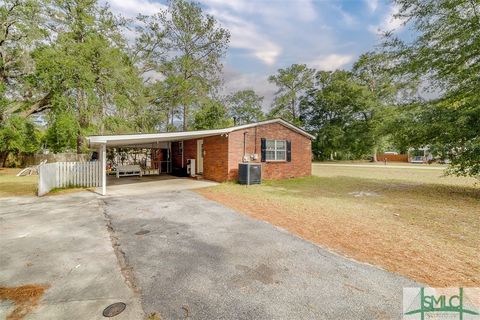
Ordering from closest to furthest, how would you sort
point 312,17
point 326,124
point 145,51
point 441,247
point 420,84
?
point 441,247 → point 312,17 → point 420,84 → point 145,51 → point 326,124

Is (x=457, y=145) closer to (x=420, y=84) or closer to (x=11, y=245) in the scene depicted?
(x=420, y=84)

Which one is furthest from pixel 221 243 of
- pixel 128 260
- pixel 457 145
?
pixel 457 145

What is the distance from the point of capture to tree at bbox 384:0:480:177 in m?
A: 7.70

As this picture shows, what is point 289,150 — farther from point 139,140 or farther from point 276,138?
point 139,140

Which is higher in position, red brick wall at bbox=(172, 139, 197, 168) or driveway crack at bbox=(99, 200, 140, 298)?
red brick wall at bbox=(172, 139, 197, 168)

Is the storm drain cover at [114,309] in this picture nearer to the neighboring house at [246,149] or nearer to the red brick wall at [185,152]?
the neighboring house at [246,149]

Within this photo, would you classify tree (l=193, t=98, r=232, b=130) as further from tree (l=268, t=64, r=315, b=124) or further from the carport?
tree (l=268, t=64, r=315, b=124)

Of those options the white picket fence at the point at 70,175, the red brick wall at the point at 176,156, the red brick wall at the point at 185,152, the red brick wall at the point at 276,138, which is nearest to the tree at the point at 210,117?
the red brick wall at the point at 176,156

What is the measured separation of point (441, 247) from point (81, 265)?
5.55 metres

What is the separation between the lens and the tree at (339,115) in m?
32.4

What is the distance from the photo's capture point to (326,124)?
3747cm

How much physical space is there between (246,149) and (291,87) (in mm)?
31831

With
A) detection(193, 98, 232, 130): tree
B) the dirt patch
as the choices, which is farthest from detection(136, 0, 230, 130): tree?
the dirt patch
